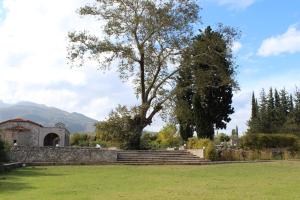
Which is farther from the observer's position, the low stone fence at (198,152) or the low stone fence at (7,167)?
the low stone fence at (198,152)

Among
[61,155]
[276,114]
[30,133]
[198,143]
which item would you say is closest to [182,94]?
[198,143]

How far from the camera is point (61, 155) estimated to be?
2891 centimetres

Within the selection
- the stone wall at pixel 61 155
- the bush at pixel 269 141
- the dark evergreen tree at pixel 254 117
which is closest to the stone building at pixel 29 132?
the stone wall at pixel 61 155

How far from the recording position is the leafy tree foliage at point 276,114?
64.8 m

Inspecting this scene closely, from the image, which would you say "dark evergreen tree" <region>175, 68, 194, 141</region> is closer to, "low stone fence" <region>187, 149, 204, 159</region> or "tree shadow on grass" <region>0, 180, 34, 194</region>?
"low stone fence" <region>187, 149, 204, 159</region>

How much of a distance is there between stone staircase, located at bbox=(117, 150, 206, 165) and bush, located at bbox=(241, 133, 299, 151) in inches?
199

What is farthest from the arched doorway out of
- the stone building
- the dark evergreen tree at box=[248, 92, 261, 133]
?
the dark evergreen tree at box=[248, 92, 261, 133]

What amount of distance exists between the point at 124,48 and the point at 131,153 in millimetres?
8399

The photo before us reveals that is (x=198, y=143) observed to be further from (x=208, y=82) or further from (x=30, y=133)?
(x=30, y=133)

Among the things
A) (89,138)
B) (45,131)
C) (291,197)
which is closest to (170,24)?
(45,131)

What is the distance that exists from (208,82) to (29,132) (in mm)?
15550

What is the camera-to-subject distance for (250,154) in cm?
3247

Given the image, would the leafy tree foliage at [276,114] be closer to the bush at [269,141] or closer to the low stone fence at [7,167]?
the bush at [269,141]

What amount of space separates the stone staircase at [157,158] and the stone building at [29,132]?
10888 millimetres
